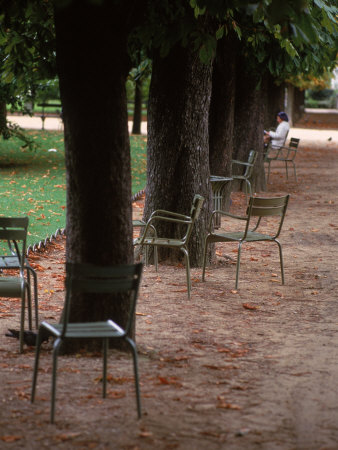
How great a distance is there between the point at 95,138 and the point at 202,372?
6.24ft

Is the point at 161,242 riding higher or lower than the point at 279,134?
lower

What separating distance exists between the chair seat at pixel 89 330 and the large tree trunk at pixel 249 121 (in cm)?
A: 1346

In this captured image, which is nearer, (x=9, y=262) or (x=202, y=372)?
(x=202, y=372)

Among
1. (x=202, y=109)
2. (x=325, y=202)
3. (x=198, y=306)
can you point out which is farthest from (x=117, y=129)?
(x=325, y=202)

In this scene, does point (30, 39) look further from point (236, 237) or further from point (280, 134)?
point (280, 134)

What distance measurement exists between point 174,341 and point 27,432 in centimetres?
244

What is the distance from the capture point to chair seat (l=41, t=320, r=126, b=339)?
5.31 m

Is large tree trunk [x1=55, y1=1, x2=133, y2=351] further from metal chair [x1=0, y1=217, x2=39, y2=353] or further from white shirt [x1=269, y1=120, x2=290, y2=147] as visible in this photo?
white shirt [x1=269, y1=120, x2=290, y2=147]

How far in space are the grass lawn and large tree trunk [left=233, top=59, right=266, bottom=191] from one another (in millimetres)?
2677

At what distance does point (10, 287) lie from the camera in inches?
282

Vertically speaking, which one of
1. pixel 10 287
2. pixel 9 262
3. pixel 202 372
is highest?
pixel 9 262

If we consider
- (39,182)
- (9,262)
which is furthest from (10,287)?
(39,182)

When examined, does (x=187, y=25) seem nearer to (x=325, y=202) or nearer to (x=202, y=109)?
(x=202, y=109)

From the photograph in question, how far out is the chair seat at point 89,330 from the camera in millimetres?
5312
